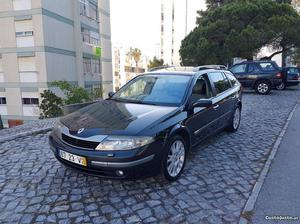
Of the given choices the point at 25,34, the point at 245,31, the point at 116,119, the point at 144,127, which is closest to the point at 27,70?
the point at 25,34

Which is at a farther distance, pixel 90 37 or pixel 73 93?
pixel 90 37

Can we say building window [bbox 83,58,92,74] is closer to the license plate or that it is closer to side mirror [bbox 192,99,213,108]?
side mirror [bbox 192,99,213,108]

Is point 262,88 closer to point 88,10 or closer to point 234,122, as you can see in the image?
point 234,122

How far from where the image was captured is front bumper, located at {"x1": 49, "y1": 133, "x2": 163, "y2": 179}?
297 cm

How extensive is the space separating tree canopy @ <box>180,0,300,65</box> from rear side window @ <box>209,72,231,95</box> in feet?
40.7

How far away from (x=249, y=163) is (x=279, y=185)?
0.76m

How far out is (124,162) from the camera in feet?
9.73

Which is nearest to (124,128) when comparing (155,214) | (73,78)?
(155,214)

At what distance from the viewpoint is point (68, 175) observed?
149 inches

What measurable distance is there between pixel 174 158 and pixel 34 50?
64.4 ft

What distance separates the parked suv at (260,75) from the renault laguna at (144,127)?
9446mm

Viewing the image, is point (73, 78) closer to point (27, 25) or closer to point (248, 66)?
point (27, 25)

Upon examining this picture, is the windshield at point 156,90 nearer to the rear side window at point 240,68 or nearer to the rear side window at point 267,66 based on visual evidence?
the rear side window at point 240,68

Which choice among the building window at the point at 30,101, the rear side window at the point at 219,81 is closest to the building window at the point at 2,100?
the building window at the point at 30,101
